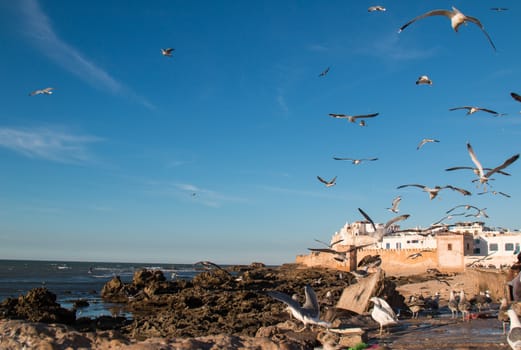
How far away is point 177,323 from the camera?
677 inches

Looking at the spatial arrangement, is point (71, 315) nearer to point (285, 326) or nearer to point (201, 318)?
point (201, 318)

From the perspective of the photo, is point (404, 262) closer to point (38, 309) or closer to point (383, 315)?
point (38, 309)

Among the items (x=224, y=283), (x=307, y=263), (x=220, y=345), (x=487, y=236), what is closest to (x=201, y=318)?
(x=220, y=345)

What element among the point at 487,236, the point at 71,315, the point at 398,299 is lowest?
the point at 71,315

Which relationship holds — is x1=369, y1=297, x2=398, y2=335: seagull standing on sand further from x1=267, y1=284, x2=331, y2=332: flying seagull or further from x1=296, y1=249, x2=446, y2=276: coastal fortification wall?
x1=296, y1=249, x2=446, y2=276: coastal fortification wall

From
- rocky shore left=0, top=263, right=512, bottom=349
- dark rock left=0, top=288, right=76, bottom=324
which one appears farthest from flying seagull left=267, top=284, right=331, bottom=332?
dark rock left=0, top=288, right=76, bottom=324

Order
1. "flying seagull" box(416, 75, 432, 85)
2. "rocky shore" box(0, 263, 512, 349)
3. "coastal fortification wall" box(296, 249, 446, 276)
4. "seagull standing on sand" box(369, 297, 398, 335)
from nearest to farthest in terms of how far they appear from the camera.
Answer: "rocky shore" box(0, 263, 512, 349)
"seagull standing on sand" box(369, 297, 398, 335)
"flying seagull" box(416, 75, 432, 85)
"coastal fortification wall" box(296, 249, 446, 276)

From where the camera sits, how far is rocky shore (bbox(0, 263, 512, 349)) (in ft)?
25.9

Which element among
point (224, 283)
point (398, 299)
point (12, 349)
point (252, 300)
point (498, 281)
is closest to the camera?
point (12, 349)

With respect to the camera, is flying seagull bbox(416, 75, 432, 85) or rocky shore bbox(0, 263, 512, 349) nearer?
rocky shore bbox(0, 263, 512, 349)

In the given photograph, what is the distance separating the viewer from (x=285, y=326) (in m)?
12.3

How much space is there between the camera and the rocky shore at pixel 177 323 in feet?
25.9

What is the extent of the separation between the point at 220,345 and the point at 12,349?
9.99 ft

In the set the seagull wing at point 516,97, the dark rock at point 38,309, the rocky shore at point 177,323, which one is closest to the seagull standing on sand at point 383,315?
the rocky shore at point 177,323
